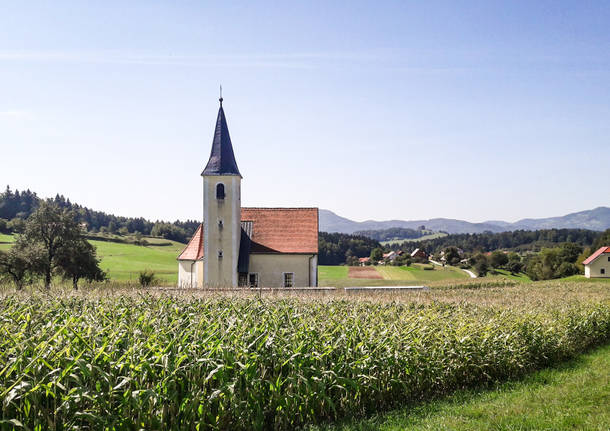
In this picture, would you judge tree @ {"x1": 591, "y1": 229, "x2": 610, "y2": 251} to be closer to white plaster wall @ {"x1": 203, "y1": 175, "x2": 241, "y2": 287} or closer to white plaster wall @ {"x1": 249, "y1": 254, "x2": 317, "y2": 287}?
white plaster wall @ {"x1": 249, "y1": 254, "x2": 317, "y2": 287}

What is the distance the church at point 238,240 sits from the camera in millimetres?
32312

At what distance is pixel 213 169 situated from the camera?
3319 cm

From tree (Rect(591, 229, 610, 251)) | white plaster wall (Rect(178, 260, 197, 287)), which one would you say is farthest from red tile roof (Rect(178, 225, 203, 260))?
tree (Rect(591, 229, 610, 251))

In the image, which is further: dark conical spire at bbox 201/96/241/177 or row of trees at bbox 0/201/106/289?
row of trees at bbox 0/201/106/289

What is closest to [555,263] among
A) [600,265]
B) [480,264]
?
[480,264]

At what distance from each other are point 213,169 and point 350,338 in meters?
26.9

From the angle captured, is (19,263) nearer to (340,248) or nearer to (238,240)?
(238,240)

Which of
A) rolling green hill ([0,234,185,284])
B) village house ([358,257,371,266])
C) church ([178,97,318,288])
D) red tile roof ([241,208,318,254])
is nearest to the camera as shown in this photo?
church ([178,97,318,288])

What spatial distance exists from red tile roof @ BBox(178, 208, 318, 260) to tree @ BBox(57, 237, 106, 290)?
7.51 m

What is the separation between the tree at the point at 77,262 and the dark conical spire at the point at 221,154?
1207 centimetres

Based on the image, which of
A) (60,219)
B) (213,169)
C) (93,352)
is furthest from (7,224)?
(93,352)

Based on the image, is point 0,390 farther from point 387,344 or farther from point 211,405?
point 387,344

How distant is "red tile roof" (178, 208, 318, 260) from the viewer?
34375mm

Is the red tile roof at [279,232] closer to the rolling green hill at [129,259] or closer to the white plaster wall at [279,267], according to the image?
the white plaster wall at [279,267]
